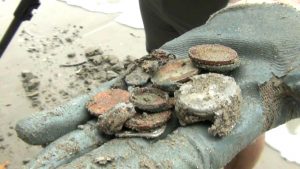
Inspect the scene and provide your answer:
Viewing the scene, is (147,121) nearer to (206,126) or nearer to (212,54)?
(206,126)

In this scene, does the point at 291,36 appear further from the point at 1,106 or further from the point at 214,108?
the point at 1,106

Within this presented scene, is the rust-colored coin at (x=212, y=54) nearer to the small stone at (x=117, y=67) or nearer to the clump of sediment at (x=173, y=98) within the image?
the clump of sediment at (x=173, y=98)

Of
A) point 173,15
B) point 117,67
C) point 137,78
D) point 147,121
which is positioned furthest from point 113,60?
point 147,121

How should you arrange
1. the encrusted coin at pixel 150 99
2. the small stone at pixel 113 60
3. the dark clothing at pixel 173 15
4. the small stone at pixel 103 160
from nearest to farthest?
the small stone at pixel 103 160 < the encrusted coin at pixel 150 99 < the dark clothing at pixel 173 15 < the small stone at pixel 113 60

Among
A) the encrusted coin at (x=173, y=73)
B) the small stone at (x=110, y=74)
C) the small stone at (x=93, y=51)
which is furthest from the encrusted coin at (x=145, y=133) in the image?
the small stone at (x=93, y=51)

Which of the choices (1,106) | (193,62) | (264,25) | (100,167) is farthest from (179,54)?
(1,106)

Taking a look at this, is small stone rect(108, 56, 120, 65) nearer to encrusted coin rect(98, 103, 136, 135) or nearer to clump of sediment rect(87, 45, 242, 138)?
clump of sediment rect(87, 45, 242, 138)
